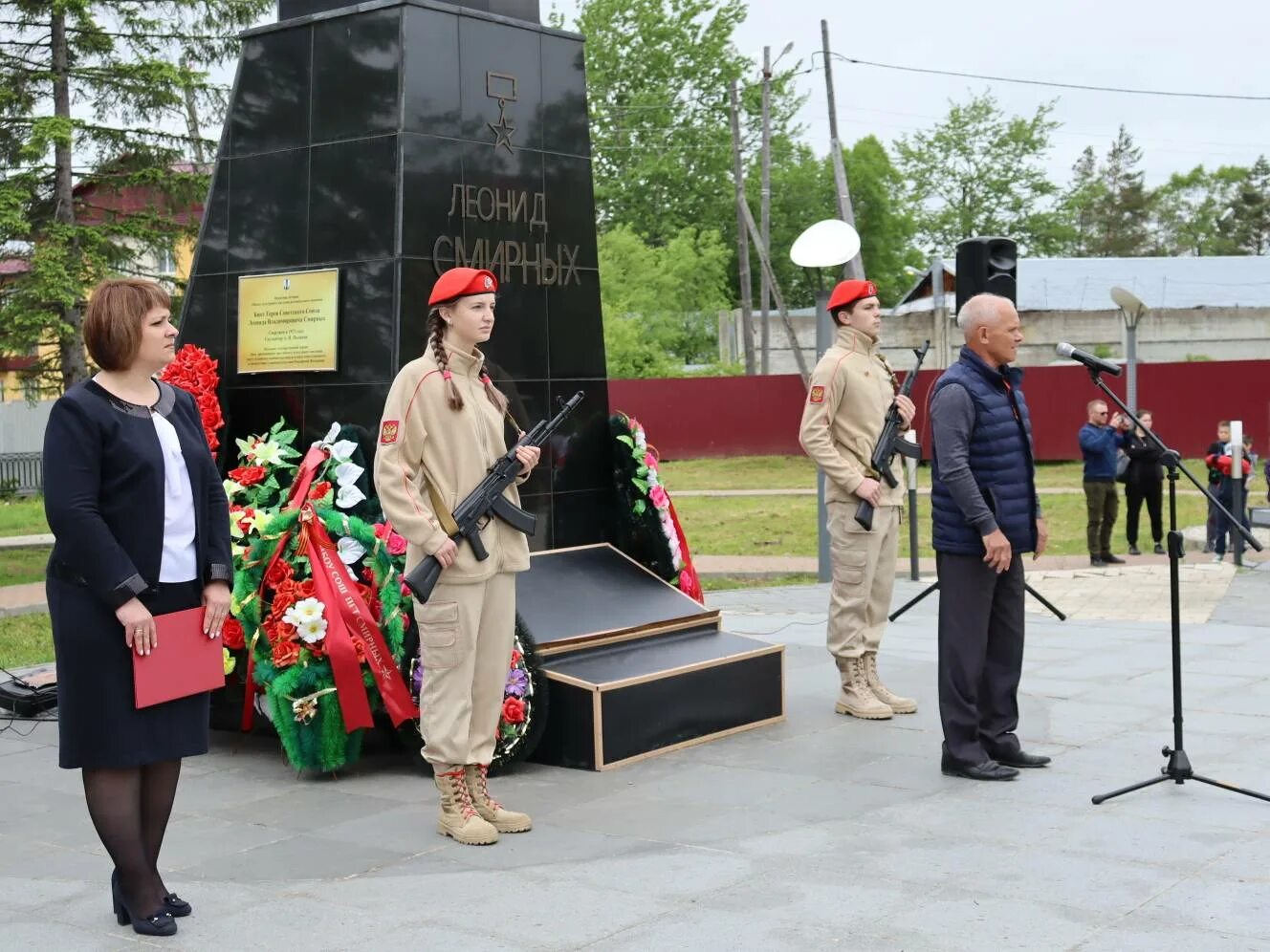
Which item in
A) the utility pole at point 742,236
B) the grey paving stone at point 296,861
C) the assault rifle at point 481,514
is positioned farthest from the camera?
the utility pole at point 742,236

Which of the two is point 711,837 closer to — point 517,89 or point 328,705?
point 328,705

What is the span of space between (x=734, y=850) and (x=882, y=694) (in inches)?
98.3

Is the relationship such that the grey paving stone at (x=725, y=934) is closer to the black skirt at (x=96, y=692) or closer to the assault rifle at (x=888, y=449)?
the black skirt at (x=96, y=692)

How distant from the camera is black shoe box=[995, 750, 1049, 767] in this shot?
20.2ft

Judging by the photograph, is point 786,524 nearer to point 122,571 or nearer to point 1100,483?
point 1100,483

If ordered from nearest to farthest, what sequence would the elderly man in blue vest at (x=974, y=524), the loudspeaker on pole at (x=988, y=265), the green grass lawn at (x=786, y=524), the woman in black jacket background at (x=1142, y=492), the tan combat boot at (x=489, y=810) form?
1. the tan combat boot at (x=489, y=810)
2. the elderly man in blue vest at (x=974, y=524)
3. the loudspeaker on pole at (x=988, y=265)
4. the woman in black jacket background at (x=1142, y=492)
5. the green grass lawn at (x=786, y=524)

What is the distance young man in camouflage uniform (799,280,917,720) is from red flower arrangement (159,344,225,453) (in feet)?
9.09

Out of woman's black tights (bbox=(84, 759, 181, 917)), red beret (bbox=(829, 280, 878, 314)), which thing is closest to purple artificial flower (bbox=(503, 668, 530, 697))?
woman's black tights (bbox=(84, 759, 181, 917))

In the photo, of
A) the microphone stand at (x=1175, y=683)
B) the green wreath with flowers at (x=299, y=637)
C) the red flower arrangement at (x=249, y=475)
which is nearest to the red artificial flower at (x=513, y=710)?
the green wreath with flowers at (x=299, y=637)

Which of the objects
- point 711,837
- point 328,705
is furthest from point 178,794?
point 711,837

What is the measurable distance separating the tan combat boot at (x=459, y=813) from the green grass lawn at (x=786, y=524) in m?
12.5

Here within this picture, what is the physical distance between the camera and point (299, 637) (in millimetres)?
6012

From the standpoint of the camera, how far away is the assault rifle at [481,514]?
510 centimetres

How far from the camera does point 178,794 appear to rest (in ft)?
Answer: 19.5
